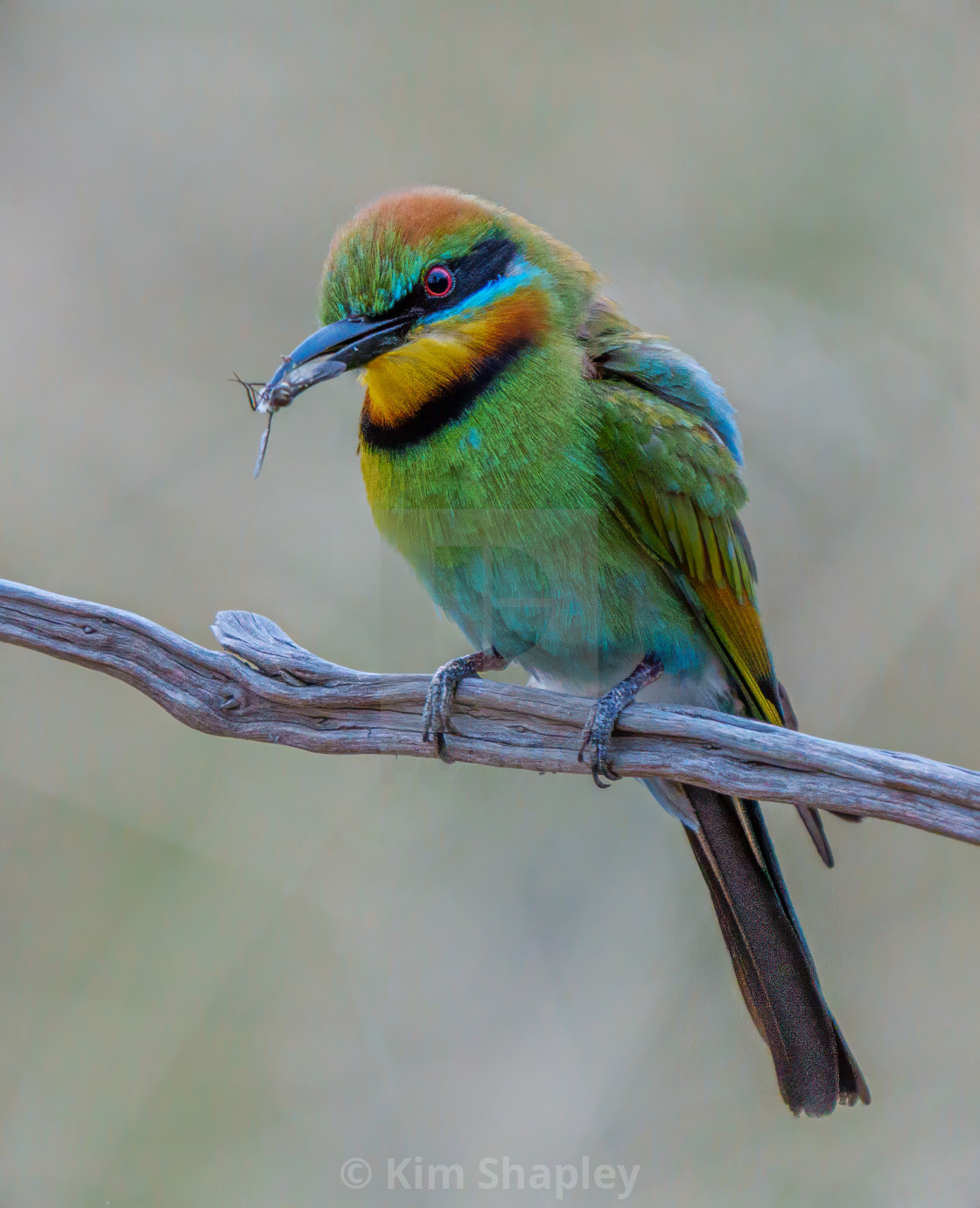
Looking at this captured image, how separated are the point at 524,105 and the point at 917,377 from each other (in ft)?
2.78

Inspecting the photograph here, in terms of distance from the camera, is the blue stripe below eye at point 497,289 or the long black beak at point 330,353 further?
the blue stripe below eye at point 497,289

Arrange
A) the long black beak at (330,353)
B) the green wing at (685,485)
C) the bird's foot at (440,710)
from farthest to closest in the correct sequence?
the green wing at (685,485)
the bird's foot at (440,710)
the long black beak at (330,353)

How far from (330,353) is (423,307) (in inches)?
5.7

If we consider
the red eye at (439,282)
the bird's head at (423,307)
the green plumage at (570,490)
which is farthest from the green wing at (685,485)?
the red eye at (439,282)

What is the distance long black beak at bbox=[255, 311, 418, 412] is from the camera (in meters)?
1.30

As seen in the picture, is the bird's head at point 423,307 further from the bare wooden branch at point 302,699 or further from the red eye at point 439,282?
the bare wooden branch at point 302,699

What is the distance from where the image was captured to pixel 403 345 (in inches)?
56.1

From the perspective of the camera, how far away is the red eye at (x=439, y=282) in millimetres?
1433

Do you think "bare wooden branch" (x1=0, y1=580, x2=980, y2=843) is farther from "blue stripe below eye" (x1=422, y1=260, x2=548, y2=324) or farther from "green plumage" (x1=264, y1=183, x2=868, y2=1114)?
"blue stripe below eye" (x1=422, y1=260, x2=548, y2=324)

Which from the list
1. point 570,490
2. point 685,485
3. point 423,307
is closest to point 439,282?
point 423,307

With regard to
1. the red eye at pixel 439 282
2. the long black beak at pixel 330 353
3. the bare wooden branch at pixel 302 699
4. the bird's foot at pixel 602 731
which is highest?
the red eye at pixel 439 282

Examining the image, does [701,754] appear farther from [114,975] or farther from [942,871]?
[114,975]

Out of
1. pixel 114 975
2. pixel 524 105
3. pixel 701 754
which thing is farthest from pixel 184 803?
pixel 524 105

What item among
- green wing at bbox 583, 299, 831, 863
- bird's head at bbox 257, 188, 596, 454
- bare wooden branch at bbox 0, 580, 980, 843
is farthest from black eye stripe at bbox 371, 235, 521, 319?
bare wooden branch at bbox 0, 580, 980, 843
